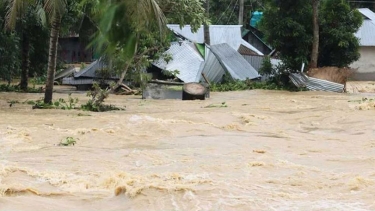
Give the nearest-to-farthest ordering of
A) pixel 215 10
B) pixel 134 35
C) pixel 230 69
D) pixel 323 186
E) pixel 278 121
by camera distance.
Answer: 1. pixel 134 35
2. pixel 323 186
3. pixel 278 121
4. pixel 230 69
5. pixel 215 10

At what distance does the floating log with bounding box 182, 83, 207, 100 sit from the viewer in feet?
67.3

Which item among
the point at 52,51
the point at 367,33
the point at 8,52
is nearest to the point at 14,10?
the point at 52,51

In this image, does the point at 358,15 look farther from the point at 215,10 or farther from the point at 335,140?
the point at 215,10

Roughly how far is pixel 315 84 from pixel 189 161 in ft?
56.7

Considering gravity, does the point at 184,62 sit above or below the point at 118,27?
above

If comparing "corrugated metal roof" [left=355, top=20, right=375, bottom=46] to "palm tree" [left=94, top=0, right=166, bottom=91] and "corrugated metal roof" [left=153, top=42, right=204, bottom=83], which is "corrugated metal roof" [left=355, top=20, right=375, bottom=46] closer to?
"corrugated metal roof" [left=153, top=42, right=204, bottom=83]

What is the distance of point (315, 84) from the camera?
79.5ft

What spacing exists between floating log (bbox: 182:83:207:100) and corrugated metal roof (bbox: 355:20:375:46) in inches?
589

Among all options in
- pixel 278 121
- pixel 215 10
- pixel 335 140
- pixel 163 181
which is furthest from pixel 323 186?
pixel 215 10

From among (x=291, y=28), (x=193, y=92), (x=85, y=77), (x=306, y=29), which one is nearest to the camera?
(x=193, y=92)

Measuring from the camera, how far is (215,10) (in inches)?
1732

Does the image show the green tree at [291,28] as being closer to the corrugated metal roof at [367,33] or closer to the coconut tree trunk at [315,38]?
the coconut tree trunk at [315,38]

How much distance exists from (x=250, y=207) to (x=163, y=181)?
121 centimetres

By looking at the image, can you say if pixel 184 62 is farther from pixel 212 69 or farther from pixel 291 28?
pixel 291 28
